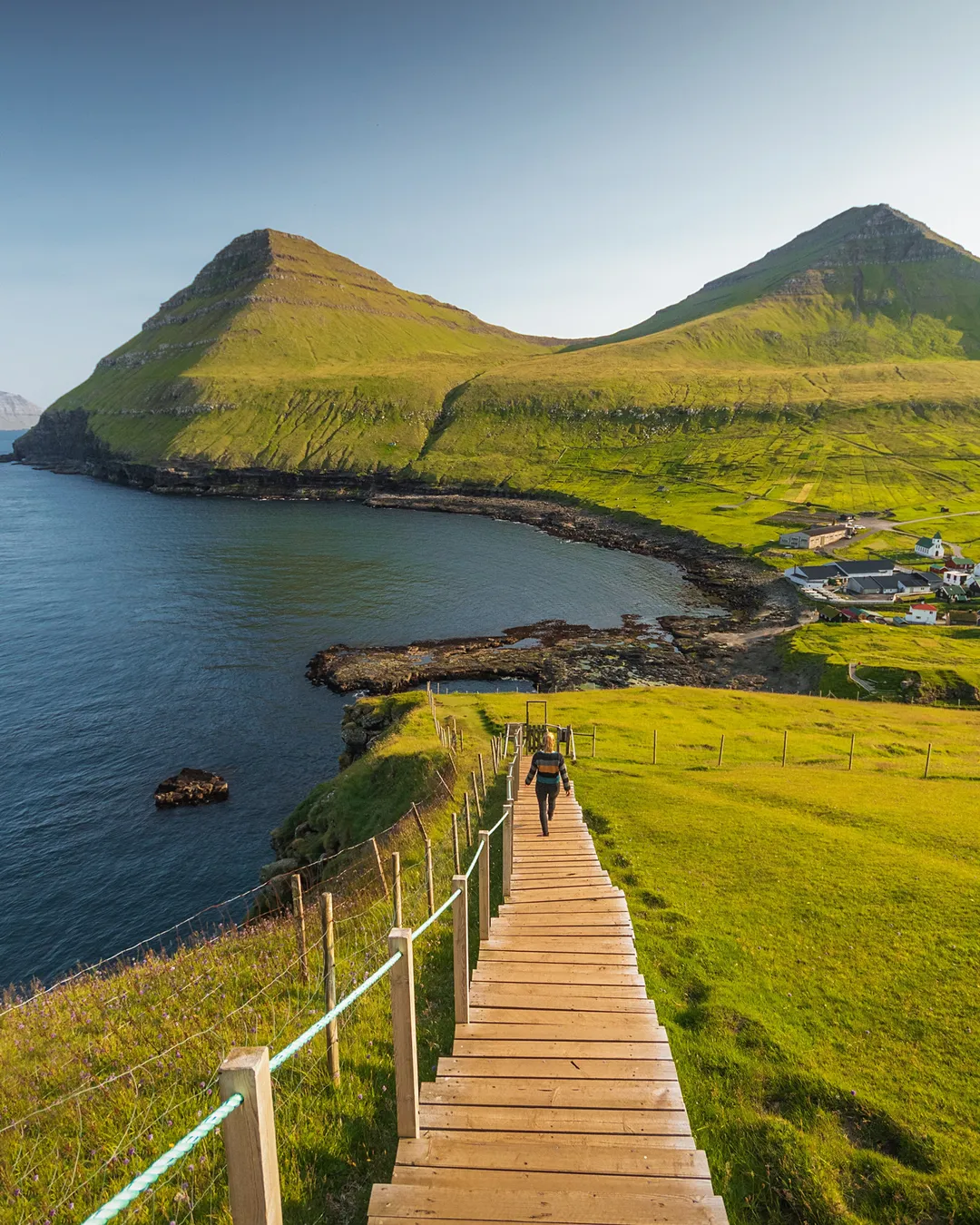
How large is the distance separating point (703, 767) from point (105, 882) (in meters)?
36.6

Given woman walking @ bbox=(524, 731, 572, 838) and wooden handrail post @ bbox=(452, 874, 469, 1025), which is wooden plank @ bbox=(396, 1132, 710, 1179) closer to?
wooden handrail post @ bbox=(452, 874, 469, 1025)

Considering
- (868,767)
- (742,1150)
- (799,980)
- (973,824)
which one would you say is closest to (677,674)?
(868,767)

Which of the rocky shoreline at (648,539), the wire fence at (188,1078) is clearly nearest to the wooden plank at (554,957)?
the wire fence at (188,1078)

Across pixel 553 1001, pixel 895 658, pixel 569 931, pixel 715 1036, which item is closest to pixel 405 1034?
pixel 553 1001

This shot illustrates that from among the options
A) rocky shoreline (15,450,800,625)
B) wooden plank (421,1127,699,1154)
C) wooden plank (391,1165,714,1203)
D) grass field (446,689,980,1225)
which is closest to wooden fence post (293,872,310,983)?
wooden plank (421,1127,699,1154)

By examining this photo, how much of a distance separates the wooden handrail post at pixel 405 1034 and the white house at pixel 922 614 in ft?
342

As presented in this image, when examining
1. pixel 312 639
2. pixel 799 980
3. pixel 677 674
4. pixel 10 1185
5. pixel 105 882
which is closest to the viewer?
pixel 10 1185

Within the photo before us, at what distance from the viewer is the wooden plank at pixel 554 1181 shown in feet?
21.8

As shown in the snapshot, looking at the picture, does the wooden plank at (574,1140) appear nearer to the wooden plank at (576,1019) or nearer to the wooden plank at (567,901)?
the wooden plank at (576,1019)

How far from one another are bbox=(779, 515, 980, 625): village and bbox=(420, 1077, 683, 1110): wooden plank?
96242mm

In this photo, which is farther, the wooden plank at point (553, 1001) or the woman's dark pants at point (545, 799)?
the woman's dark pants at point (545, 799)

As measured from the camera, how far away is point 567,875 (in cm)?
1681

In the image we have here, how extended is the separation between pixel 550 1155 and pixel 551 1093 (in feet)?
3.36

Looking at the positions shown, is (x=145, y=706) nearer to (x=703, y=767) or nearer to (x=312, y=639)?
(x=312, y=639)
